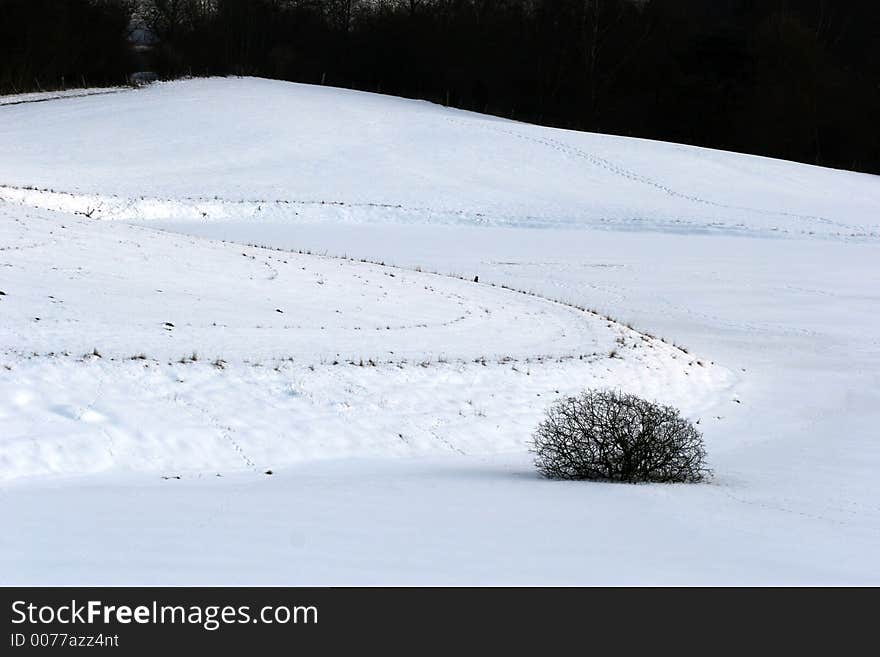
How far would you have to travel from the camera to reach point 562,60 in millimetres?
84750

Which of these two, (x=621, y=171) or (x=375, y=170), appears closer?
(x=375, y=170)

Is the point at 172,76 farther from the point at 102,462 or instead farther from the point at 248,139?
the point at 102,462

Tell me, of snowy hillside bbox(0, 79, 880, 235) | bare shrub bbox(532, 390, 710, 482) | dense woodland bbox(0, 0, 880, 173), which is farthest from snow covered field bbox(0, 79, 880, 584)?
dense woodland bbox(0, 0, 880, 173)

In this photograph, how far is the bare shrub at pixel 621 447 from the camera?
43.6 ft

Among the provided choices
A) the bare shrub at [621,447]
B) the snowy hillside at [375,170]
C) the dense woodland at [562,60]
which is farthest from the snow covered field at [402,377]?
the dense woodland at [562,60]

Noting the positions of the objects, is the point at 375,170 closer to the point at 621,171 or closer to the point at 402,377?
the point at 621,171

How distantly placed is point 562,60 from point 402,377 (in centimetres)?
7149

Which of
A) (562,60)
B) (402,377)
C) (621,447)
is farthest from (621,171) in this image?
(621,447)

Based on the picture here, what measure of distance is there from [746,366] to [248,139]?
3564 cm

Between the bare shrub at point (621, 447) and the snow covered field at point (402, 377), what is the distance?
0.65 m

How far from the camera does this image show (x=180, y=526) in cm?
972

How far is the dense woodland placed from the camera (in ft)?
247

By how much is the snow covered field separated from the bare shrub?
2.13 feet

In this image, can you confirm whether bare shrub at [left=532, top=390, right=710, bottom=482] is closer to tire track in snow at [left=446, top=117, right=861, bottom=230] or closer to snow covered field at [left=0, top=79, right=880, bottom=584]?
snow covered field at [left=0, top=79, right=880, bottom=584]
